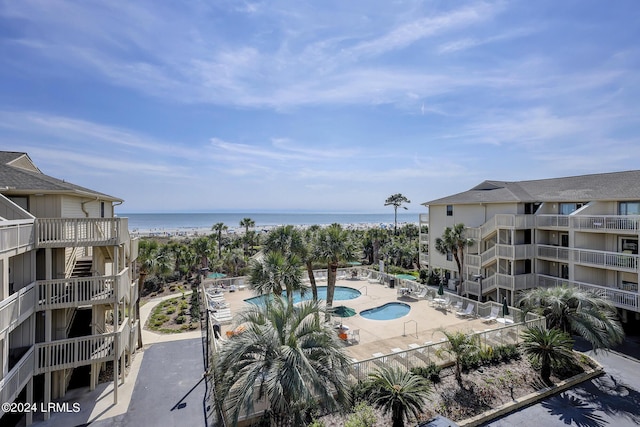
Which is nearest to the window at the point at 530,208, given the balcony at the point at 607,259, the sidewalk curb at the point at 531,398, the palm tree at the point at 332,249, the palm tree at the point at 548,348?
the balcony at the point at 607,259

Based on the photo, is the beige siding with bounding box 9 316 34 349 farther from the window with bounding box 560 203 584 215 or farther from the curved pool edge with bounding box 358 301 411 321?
the window with bounding box 560 203 584 215

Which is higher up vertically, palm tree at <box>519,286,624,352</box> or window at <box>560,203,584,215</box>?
window at <box>560,203,584,215</box>

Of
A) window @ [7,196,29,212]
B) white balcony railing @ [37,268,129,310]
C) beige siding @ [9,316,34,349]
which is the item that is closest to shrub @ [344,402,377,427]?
white balcony railing @ [37,268,129,310]

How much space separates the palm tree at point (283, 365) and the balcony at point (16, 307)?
20.3 ft

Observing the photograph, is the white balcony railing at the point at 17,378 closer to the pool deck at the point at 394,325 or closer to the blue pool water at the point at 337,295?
the pool deck at the point at 394,325

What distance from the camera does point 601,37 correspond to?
1469 centimetres

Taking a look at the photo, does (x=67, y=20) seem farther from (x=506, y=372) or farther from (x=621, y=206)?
(x=621, y=206)

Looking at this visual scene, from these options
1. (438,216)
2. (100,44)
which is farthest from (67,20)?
(438,216)

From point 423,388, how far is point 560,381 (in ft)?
26.7

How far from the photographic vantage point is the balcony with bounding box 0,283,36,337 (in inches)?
330

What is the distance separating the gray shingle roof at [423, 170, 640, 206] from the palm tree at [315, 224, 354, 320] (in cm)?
1315

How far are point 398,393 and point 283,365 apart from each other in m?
4.54

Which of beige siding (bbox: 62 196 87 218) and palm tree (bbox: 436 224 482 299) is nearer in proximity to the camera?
beige siding (bbox: 62 196 87 218)

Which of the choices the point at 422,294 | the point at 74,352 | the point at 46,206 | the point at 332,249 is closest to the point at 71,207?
the point at 46,206
